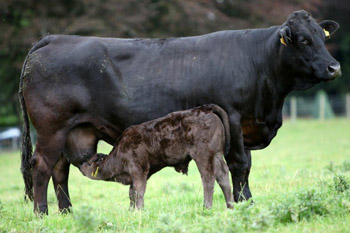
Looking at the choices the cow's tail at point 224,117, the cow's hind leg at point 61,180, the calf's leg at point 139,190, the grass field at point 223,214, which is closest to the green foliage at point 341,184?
the grass field at point 223,214

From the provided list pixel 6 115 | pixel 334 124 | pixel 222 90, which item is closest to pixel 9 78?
pixel 6 115

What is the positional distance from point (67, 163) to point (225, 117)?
2.31 m

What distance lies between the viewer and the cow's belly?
6.32m

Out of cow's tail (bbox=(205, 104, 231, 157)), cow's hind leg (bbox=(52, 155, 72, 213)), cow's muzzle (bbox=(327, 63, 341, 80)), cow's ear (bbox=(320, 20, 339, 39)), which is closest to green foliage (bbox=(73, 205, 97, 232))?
cow's tail (bbox=(205, 104, 231, 157))

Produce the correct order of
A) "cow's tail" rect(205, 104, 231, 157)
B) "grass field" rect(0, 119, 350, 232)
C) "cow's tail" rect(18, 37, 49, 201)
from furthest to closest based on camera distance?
"cow's tail" rect(18, 37, 49, 201) < "cow's tail" rect(205, 104, 231, 157) < "grass field" rect(0, 119, 350, 232)

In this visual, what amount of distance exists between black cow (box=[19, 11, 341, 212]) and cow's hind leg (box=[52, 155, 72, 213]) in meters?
0.23

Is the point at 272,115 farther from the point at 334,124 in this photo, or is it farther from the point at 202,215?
the point at 334,124

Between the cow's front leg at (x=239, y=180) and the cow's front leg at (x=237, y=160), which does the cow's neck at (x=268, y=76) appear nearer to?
the cow's front leg at (x=237, y=160)

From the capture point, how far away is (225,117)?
19.8 feet

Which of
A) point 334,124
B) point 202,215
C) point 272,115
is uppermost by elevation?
point 272,115

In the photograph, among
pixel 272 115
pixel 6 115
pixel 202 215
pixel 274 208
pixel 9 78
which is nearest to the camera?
pixel 274 208

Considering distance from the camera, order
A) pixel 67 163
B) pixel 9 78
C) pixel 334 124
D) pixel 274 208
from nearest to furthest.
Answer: pixel 274 208 < pixel 67 163 < pixel 9 78 < pixel 334 124

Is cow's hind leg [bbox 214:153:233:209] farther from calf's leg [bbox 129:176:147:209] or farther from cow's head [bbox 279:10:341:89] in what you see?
cow's head [bbox 279:10:341:89]

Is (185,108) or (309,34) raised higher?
(309,34)
